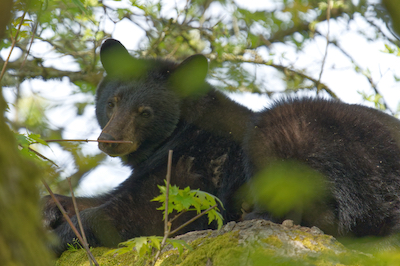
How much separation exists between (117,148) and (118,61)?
1567 millimetres

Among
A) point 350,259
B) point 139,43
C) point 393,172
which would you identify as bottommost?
point 350,259

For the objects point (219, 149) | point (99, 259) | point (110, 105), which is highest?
point (110, 105)

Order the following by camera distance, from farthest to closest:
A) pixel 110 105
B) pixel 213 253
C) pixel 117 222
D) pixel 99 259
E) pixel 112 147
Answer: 1. pixel 110 105
2. pixel 112 147
3. pixel 117 222
4. pixel 99 259
5. pixel 213 253

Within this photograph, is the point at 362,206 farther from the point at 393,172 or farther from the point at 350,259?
the point at 350,259

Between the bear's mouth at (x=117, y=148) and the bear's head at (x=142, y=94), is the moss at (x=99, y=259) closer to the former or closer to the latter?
the bear's mouth at (x=117, y=148)

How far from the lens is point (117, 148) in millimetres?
5008

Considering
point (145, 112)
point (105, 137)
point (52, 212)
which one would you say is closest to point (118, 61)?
point (145, 112)

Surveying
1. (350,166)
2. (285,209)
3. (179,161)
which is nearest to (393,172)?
(350,166)

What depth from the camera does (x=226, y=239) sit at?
289cm

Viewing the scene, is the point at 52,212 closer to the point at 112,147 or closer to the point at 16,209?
the point at 112,147

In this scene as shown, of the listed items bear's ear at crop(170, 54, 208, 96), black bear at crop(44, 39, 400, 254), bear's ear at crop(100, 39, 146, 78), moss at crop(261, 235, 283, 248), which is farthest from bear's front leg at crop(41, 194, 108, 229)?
moss at crop(261, 235, 283, 248)

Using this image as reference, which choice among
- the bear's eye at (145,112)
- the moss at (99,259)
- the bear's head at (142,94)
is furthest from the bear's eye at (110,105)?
the moss at (99,259)

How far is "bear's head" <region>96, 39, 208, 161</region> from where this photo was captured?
17.4 ft

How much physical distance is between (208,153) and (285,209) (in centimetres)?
146
